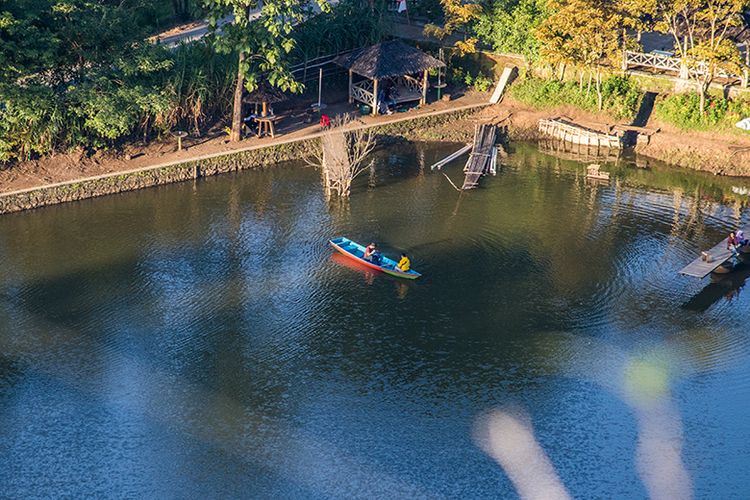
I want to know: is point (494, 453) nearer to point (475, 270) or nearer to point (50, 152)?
point (475, 270)

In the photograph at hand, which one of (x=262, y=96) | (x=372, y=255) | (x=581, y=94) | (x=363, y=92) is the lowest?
(x=372, y=255)

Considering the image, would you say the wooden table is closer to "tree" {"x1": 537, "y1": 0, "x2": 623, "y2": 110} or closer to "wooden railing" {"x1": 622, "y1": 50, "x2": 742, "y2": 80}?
"tree" {"x1": 537, "y1": 0, "x2": 623, "y2": 110}

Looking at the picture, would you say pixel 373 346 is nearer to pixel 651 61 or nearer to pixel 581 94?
pixel 581 94

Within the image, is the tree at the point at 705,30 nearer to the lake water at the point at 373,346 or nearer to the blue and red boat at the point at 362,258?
the lake water at the point at 373,346

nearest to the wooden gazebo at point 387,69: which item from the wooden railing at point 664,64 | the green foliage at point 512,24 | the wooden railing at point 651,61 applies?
the green foliage at point 512,24

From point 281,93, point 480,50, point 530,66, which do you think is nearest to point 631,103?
point 530,66

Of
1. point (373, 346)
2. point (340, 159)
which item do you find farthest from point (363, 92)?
point (373, 346)
